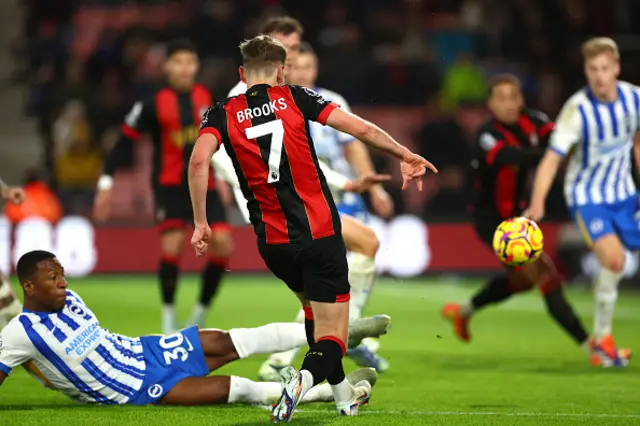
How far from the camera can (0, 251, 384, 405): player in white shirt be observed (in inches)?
235

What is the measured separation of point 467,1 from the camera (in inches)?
795

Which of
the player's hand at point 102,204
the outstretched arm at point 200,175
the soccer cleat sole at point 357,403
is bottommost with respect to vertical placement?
the soccer cleat sole at point 357,403

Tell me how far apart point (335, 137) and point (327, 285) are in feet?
9.76

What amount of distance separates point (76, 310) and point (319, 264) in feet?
4.45

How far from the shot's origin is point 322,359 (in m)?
5.59

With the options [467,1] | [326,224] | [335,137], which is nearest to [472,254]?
[467,1]

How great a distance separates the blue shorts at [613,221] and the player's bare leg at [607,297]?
6 cm

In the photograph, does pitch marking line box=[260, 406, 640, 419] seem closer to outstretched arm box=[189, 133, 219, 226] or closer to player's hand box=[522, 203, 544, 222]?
outstretched arm box=[189, 133, 219, 226]

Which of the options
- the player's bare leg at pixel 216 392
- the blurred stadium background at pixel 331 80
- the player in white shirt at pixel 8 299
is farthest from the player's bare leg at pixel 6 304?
the blurred stadium background at pixel 331 80

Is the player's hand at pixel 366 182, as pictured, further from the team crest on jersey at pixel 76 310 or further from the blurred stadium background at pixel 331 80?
the blurred stadium background at pixel 331 80

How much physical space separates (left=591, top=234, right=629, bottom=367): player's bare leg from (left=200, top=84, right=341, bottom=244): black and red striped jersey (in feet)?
11.6

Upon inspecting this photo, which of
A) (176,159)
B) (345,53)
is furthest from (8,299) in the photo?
(345,53)

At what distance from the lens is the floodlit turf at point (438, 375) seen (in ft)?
19.5

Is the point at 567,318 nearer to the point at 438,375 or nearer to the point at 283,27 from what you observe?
the point at 438,375
